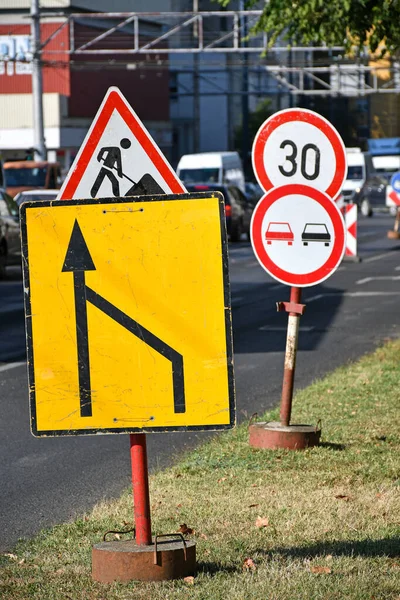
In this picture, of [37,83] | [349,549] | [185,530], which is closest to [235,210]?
[37,83]

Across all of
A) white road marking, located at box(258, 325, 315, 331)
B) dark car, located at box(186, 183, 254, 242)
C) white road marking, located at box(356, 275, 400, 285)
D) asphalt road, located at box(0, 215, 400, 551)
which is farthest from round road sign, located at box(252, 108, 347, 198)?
dark car, located at box(186, 183, 254, 242)

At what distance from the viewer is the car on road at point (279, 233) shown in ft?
26.6

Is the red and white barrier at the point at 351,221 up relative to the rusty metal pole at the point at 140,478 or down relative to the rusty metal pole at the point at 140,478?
down

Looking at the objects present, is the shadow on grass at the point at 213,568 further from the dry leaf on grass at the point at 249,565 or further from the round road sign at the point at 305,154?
the round road sign at the point at 305,154

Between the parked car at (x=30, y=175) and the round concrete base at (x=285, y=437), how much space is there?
38295 mm

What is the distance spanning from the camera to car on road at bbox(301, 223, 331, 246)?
26.4ft

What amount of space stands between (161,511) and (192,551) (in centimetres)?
144

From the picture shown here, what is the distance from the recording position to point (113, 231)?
4887 millimetres

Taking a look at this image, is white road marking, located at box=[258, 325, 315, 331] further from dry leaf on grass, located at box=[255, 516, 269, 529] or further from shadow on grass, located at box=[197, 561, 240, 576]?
shadow on grass, located at box=[197, 561, 240, 576]

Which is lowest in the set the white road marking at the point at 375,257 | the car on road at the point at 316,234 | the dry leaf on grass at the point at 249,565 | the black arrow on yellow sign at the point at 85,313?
the white road marking at the point at 375,257

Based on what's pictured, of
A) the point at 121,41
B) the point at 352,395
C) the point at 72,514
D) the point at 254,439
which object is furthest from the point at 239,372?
the point at 121,41

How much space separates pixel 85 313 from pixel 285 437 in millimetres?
3547

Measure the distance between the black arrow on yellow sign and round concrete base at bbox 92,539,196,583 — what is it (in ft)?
2.04

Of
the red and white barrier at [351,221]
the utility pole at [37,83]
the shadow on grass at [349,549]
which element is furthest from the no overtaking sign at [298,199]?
the utility pole at [37,83]
